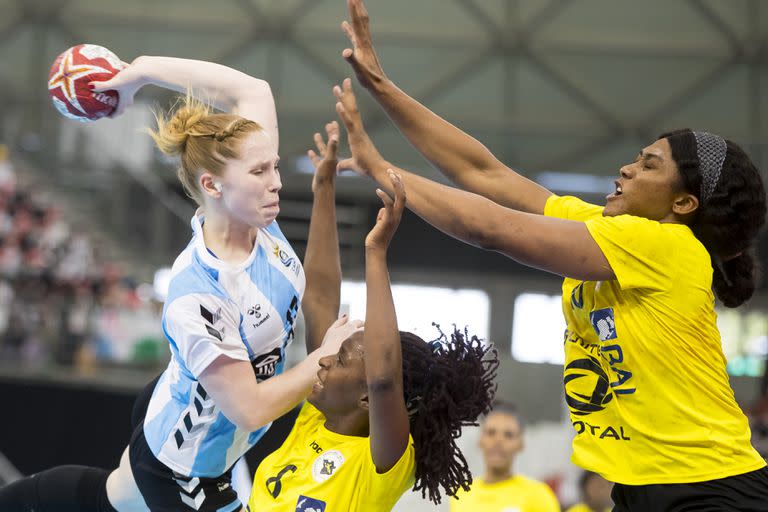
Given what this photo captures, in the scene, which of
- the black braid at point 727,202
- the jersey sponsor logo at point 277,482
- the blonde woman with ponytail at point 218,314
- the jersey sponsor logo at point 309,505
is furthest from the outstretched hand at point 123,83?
the black braid at point 727,202

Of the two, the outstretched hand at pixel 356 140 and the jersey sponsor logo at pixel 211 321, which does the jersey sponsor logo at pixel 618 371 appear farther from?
the jersey sponsor logo at pixel 211 321

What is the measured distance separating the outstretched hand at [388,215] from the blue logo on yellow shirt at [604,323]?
21.0 inches

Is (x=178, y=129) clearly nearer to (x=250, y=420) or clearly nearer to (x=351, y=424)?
(x=250, y=420)

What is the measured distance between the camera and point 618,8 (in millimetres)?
11883

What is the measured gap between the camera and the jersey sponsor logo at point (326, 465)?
2510mm

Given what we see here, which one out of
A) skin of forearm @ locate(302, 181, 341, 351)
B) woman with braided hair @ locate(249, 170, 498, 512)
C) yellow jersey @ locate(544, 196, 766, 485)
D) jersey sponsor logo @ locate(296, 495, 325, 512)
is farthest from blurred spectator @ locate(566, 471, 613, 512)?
jersey sponsor logo @ locate(296, 495, 325, 512)

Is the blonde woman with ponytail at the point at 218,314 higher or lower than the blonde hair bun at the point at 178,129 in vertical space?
lower

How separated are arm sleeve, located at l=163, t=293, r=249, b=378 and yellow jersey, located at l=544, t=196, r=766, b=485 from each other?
91 centimetres

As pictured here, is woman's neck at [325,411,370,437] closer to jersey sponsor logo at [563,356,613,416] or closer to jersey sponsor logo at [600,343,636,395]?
jersey sponsor logo at [563,356,613,416]

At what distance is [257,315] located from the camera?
2705mm

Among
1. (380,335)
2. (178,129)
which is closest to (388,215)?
(380,335)

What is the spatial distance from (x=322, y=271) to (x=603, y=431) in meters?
1.02

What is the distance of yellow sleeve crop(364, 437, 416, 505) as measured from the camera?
2439 mm

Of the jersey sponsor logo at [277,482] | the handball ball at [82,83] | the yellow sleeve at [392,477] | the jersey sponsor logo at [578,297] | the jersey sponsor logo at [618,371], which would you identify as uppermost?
the handball ball at [82,83]
